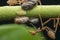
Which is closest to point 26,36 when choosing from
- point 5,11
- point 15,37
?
point 15,37

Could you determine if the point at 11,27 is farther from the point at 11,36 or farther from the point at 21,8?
the point at 21,8

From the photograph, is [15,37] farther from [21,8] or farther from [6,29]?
[21,8]

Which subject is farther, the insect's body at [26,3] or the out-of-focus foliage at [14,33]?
the insect's body at [26,3]

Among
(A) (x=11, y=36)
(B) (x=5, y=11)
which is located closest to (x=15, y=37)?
(A) (x=11, y=36)

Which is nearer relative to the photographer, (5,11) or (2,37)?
(2,37)

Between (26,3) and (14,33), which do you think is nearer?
(14,33)

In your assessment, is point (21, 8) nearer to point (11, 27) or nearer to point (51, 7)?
point (51, 7)

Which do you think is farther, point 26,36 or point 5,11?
point 5,11

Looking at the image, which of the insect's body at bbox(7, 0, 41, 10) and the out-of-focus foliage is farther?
the insect's body at bbox(7, 0, 41, 10)
